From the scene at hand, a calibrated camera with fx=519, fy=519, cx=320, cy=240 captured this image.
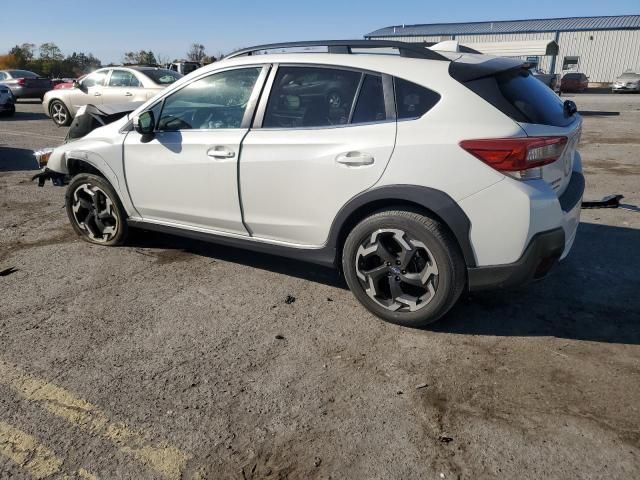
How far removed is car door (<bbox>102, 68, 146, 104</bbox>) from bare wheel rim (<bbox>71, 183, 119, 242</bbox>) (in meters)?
7.98

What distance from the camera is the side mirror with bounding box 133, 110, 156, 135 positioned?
164 inches

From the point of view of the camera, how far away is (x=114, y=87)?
1284 centimetres

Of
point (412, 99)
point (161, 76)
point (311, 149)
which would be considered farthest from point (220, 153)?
point (161, 76)

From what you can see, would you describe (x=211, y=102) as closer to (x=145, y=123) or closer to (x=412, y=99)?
(x=145, y=123)

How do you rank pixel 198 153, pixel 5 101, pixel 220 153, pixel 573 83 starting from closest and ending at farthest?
pixel 220 153
pixel 198 153
pixel 5 101
pixel 573 83

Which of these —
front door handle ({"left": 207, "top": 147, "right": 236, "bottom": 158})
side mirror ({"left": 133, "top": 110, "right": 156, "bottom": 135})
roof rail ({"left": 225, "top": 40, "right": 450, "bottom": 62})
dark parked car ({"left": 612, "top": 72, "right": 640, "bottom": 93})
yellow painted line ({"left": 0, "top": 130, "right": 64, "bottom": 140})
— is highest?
roof rail ({"left": 225, "top": 40, "right": 450, "bottom": 62})

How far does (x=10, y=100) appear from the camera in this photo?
16.8 metres

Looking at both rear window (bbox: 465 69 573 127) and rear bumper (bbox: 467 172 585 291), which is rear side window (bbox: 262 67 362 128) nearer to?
rear window (bbox: 465 69 573 127)

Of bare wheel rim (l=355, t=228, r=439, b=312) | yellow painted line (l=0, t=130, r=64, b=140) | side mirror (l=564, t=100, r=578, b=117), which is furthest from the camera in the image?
yellow painted line (l=0, t=130, r=64, b=140)

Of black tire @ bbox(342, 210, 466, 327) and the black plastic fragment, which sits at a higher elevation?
black tire @ bbox(342, 210, 466, 327)

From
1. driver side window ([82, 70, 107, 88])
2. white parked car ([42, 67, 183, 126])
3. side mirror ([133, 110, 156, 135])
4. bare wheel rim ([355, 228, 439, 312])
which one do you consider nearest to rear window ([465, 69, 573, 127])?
bare wheel rim ([355, 228, 439, 312])

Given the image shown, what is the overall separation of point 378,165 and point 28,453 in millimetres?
2387

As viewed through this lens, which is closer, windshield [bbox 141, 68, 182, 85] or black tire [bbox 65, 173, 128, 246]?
black tire [bbox 65, 173, 128, 246]

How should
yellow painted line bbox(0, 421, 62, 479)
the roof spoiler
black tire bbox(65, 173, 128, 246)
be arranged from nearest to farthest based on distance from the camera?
yellow painted line bbox(0, 421, 62, 479), the roof spoiler, black tire bbox(65, 173, 128, 246)
